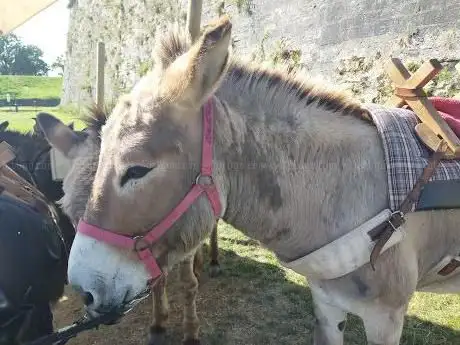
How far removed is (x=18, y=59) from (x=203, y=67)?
309 feet

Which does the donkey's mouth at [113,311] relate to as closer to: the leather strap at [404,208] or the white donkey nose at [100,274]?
the white donkey nose at [100,274]

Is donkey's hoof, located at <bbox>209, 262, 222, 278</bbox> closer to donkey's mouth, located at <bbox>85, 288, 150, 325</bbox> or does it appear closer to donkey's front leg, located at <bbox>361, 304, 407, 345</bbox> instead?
donkey's front leg, located at <bbox>361, 304, 407, 345</bbox>

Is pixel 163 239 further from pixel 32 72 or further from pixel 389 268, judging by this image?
pixel 32 72

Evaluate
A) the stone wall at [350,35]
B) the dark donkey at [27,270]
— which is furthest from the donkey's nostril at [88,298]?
the stone wall at [350,35]

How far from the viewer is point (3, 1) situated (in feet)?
11.4

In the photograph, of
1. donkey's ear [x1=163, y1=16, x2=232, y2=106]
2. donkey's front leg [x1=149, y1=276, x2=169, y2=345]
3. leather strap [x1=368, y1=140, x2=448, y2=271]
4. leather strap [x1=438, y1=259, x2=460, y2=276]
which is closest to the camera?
donkey's ear [x1=163, y1=16, x2=232, y2=106]

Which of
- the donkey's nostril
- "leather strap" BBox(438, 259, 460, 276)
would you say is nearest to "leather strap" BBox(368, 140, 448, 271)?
"leather strap" BBox(438, 259, 460, 276)

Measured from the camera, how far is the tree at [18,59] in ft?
272

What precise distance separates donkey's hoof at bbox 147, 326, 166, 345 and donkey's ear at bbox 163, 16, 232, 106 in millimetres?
2534

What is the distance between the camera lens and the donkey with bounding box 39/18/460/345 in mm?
1754

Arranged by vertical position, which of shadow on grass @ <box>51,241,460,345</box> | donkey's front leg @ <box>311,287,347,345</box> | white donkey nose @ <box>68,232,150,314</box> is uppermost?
white donkey nose @ <box>68,232,150,314</box>

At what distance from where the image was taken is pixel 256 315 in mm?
4172

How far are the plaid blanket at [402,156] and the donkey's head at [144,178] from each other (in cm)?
82

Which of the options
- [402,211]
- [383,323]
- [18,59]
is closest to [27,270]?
[383,323]
